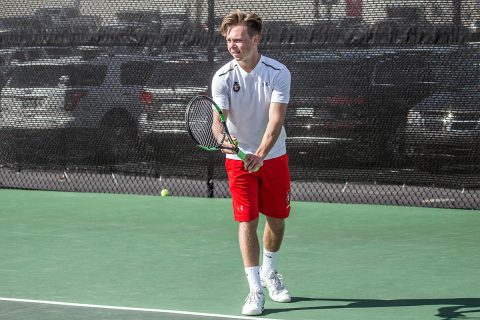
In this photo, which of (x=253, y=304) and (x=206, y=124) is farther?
(x=206, y=124)

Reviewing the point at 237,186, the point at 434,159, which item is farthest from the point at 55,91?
the point at 237,186

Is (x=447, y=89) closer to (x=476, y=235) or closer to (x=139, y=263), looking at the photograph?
(x=476, y=235)

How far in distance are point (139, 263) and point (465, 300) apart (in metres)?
2.22

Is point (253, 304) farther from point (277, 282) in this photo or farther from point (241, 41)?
point (241, 41)

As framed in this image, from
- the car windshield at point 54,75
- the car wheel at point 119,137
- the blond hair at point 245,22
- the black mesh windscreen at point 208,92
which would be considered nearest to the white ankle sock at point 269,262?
the blond hair at point 245,22

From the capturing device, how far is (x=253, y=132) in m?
5.94

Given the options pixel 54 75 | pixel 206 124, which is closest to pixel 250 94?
pixel 206 124

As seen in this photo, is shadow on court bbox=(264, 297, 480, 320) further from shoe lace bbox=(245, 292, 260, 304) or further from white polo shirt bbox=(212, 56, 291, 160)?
white polo shirt bbox=(212, 56, 291, 160)

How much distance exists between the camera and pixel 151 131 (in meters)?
10.8

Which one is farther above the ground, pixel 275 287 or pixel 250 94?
pixel 250 94

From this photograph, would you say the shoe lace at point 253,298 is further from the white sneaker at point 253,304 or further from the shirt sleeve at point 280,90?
the shirt sleeve at point 280,90

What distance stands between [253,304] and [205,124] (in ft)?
3.24

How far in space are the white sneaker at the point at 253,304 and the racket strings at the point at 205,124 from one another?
80 centimetres

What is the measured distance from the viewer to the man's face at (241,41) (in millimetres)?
5711
